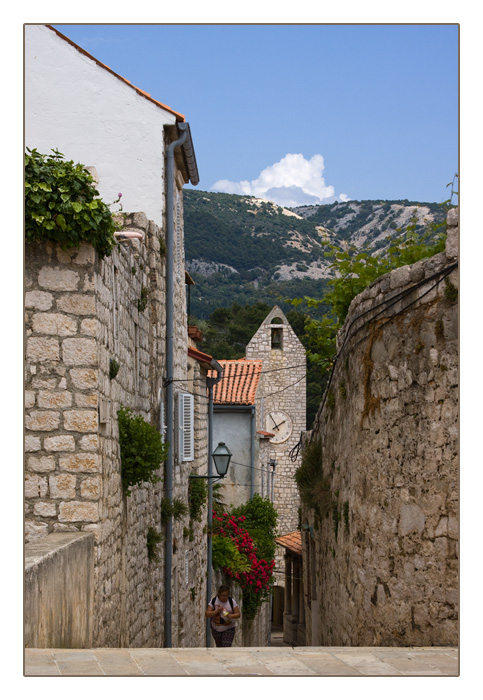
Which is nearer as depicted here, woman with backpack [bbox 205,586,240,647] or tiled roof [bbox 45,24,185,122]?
woman with backpack [bbox 205,586,240,647]

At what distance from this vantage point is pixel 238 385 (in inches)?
1140

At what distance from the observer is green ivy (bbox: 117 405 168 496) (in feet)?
26.6

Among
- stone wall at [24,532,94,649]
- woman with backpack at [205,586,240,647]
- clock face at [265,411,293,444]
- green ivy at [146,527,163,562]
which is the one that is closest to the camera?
stone wall at [24,532,94,649]

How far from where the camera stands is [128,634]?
8.45m

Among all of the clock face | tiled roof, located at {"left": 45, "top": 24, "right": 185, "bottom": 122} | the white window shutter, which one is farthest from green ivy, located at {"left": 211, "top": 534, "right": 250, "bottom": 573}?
the clock face

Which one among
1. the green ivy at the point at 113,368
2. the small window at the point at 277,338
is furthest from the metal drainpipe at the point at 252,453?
the green ivy at the point at 113,368

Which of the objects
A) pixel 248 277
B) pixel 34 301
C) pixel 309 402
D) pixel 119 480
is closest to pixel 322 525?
pixel 119 480

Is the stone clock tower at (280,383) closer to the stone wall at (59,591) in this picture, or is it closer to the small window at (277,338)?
the small window at (277,338)

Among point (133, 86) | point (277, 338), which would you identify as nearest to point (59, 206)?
point (133, 86)

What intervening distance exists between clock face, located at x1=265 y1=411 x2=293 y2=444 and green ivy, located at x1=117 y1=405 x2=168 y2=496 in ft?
117

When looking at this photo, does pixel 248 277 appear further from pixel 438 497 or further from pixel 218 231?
pixel 438 497

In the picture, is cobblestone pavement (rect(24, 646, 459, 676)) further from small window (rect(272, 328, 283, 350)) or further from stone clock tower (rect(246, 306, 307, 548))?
small window (rect(272, 328, 283, 350))

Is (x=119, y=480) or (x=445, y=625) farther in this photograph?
(x=119, y=480)

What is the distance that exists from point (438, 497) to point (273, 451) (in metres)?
37.2
